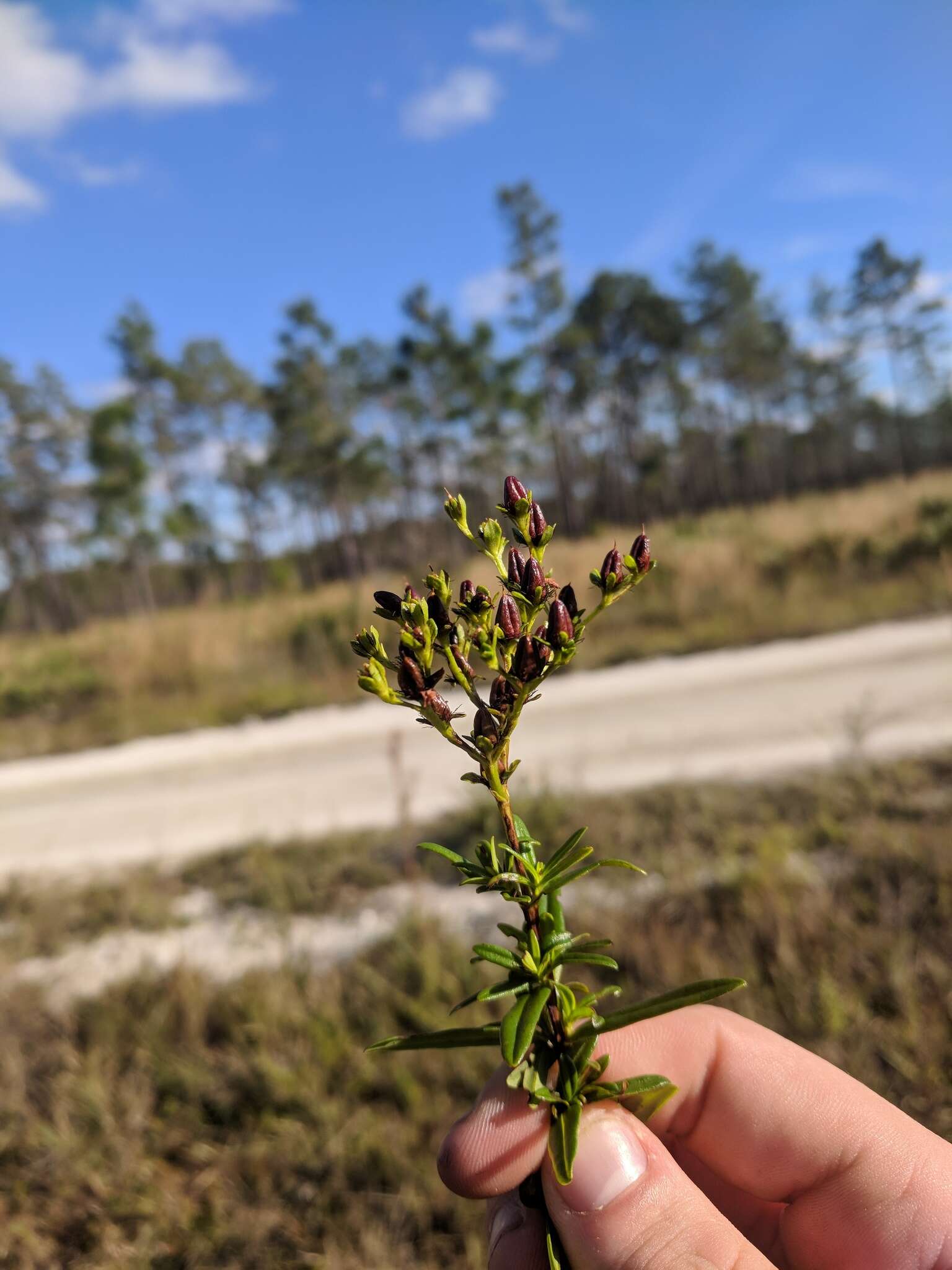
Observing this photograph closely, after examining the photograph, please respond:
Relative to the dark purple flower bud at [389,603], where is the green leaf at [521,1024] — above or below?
below

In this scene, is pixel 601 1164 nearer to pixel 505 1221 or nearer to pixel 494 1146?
pixel 494 1146

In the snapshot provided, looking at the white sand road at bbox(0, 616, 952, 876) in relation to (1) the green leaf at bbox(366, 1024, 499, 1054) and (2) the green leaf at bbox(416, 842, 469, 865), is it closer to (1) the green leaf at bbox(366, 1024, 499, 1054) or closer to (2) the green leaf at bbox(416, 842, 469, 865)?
(1) the green leaf at bbox(366, 1024, 499, 1054)

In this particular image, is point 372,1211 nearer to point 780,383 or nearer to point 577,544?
point 577,544

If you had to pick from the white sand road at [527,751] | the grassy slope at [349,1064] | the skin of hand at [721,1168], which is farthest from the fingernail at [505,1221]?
the white sand road at [527,751]

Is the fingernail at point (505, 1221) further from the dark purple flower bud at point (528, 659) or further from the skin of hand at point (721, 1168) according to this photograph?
the dark purple flower bud at point (528, 659)

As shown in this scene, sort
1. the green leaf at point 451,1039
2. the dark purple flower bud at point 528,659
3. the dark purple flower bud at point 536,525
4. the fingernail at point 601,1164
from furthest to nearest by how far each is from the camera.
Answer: the fingernail at point 601,1164
the green leaf at point 451,1039
the dark purple flower bud at point 536,525
the dark purple flower bud at point 528,659

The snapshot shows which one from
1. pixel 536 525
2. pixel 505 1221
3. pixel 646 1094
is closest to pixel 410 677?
pixel 536 525

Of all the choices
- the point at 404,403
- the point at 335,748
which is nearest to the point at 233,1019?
the point at 335,748
